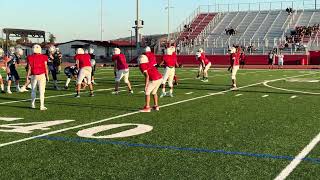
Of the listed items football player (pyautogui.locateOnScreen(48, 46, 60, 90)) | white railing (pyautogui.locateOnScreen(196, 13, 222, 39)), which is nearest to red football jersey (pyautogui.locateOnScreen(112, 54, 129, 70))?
football player (pyautogui.locateOnScreen(48, 46, 60, 90))

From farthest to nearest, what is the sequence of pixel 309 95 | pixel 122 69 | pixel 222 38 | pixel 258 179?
pixel 222 38 → pixel 122 69 → pixel 309 95 → pixel 258 179

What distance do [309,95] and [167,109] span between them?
622 centimetres

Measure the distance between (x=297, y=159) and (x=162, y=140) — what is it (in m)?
2.44

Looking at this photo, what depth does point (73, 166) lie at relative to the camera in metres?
6.57

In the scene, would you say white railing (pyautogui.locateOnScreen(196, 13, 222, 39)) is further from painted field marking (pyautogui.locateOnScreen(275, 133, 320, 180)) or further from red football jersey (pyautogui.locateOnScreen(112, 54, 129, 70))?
painted field marking (pyautogui.locateOnScreen(275, 133, 320, 180))

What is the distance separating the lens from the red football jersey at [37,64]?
13.3 m

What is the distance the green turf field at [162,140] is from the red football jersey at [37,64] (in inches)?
40.7

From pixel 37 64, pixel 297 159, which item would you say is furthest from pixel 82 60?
pixel 297 159

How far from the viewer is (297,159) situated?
22.6 feet

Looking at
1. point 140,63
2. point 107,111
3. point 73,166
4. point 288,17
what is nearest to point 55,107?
point 107,111

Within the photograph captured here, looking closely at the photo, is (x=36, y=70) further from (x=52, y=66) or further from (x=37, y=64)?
(x=52, y=66)

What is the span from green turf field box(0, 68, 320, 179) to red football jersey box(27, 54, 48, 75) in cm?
103

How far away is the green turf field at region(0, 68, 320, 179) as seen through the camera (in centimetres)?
636

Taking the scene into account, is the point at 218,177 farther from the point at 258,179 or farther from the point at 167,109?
the point at 167,109
